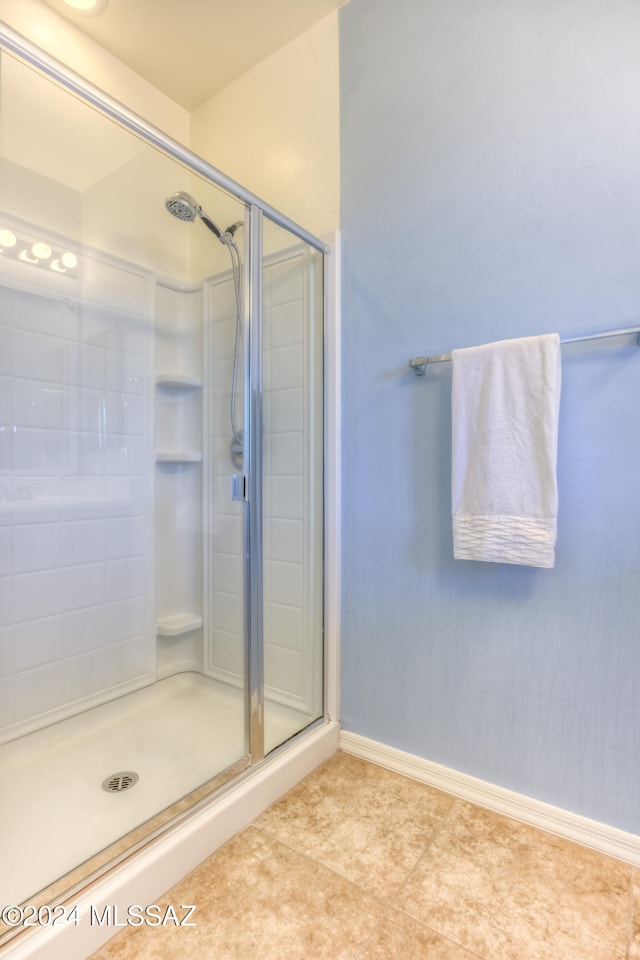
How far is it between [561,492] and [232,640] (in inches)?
42.4

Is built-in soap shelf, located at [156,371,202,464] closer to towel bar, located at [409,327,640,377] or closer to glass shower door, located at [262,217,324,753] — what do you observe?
glass shower door, located at [262,217,324,753]

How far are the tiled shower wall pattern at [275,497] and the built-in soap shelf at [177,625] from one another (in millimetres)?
92

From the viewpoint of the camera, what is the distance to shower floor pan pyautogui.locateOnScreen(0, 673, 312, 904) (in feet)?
3.53

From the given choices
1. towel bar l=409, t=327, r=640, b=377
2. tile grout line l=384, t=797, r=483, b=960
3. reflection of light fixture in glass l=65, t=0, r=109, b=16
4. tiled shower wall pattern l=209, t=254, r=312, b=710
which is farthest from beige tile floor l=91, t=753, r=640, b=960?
reflection of light fixture in glass l=65, t=0, r=109, b=16

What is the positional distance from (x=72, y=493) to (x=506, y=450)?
4.46ft

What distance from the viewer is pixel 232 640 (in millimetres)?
1571

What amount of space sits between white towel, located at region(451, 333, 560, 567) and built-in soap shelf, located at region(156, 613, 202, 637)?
0.95 metres

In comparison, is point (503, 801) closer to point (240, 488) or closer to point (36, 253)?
point (240, 488)

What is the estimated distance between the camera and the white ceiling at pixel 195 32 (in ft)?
5.37

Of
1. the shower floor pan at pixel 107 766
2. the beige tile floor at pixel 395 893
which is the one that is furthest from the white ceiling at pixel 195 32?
the beige tile floor at pixel 395 893

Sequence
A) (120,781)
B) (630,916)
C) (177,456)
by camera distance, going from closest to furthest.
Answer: (630,916)
(120,781)
(177,456)

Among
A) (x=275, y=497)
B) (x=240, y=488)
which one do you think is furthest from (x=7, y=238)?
(x=275, y=497)

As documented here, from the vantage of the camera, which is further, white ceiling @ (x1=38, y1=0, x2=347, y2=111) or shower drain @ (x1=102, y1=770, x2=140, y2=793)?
white ceiling @ (x1=38, y1=0, x2=347, y2=111)

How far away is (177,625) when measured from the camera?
67.7 inches
